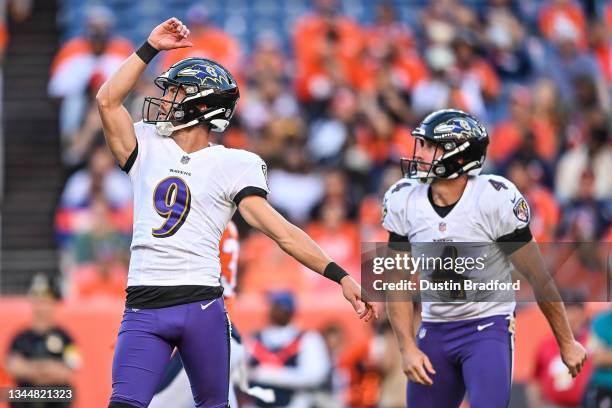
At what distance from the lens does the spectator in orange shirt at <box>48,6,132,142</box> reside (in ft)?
43.4

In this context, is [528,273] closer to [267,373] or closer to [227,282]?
[227,282]

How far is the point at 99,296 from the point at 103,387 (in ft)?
3.60

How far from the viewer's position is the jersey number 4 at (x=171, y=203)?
19.0 feet

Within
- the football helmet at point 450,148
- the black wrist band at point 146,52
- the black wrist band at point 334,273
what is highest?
the black wrist band at point 146,52

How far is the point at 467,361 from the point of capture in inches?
255

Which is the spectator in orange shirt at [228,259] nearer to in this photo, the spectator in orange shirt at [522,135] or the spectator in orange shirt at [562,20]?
the spectator in orange shirt at [522,135]

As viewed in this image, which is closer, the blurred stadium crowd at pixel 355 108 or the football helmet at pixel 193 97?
the football helmet at pixel 193 97

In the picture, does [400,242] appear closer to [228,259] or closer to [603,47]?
[228,259]

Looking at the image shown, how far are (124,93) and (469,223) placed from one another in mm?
1966

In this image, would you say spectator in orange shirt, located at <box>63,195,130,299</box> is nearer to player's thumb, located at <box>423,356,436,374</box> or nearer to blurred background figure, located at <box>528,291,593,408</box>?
blurred background figure, located at <box>528,291,593,408</box>

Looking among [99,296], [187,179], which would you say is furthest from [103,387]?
[187,179]

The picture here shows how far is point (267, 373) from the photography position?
10.0 m

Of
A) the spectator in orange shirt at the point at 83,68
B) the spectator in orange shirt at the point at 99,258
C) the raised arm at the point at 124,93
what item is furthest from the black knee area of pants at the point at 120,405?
the spectator in orange shirt at the point at 83,68

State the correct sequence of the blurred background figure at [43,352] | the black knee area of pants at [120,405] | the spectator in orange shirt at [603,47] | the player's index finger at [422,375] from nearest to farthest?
1. the black knee area of pants at [120,405]
2. the player's index finger at [422,375]
3. the blurred background figure at [43,352]
4. the spectator in orange shirt at [603,47]
